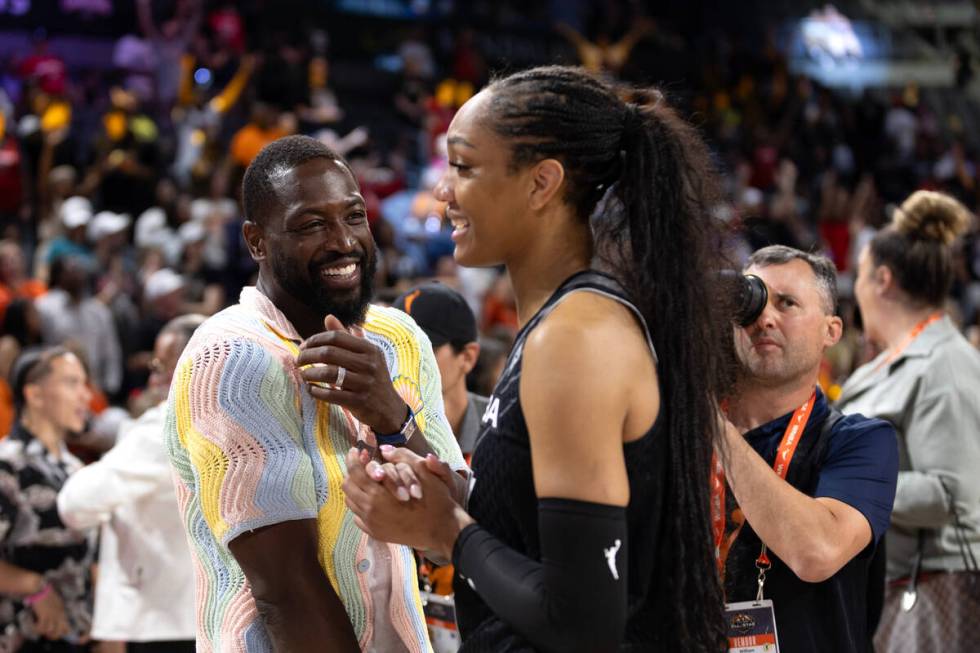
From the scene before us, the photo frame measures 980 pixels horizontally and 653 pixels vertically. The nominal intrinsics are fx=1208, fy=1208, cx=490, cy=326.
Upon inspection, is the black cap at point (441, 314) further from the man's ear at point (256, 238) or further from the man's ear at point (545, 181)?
the man's ear at point (545, 181)

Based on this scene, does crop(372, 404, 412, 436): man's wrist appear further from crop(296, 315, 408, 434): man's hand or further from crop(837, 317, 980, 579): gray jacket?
crop(837, 317, 980, 579): gray jacket

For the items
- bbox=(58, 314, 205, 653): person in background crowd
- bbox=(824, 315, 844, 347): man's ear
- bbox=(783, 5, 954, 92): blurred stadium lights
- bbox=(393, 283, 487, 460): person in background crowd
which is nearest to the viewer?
bbox=(824, 315, 844, 347): man's ear

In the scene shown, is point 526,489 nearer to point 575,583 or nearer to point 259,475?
point 575,583

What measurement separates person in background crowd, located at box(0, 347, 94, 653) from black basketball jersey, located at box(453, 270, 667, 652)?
3.03 m

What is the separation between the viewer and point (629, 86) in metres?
2.03

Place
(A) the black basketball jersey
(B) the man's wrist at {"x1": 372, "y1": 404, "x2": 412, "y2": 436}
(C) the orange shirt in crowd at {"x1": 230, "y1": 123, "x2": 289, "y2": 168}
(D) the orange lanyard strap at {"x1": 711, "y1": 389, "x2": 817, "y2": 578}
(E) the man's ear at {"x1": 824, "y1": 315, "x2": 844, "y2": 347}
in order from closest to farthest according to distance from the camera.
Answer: (A) the black basketball jersey → (B) the man's wrist at {"x1": 372, "y1": 404, "x2": 412, "y2": 436} → (D) the orange lanyard strap at {"x1": 711, "y1": 389, "x2": 817, "y2": 578} → (E) the man's ear at {"x1": 824, "y1": 315, "x2": 844, "y2": 347} → (C) the orange shirt in crowd at {"x1": 230, "y1": 123, "x2": 289, "y2": 168}

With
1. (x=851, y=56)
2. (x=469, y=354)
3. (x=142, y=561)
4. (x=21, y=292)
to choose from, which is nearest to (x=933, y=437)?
(x=469, y=354)

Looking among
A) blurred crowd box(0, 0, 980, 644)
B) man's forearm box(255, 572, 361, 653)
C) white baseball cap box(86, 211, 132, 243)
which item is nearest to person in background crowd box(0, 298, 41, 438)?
blurred crowd box(0, 0, 980, 644)

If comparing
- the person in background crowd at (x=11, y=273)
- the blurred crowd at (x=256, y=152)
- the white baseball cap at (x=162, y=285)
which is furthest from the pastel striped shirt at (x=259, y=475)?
the person in background crowd at (x=11, y=273)

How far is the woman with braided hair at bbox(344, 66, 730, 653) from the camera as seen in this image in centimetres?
166

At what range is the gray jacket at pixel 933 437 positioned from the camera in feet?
11.9

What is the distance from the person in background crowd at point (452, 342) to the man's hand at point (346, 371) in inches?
66.1

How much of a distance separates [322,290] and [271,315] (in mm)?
108

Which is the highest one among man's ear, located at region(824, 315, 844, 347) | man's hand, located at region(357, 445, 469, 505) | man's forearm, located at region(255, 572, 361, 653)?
man's hand, located at region(357, 445, 469, 505)
